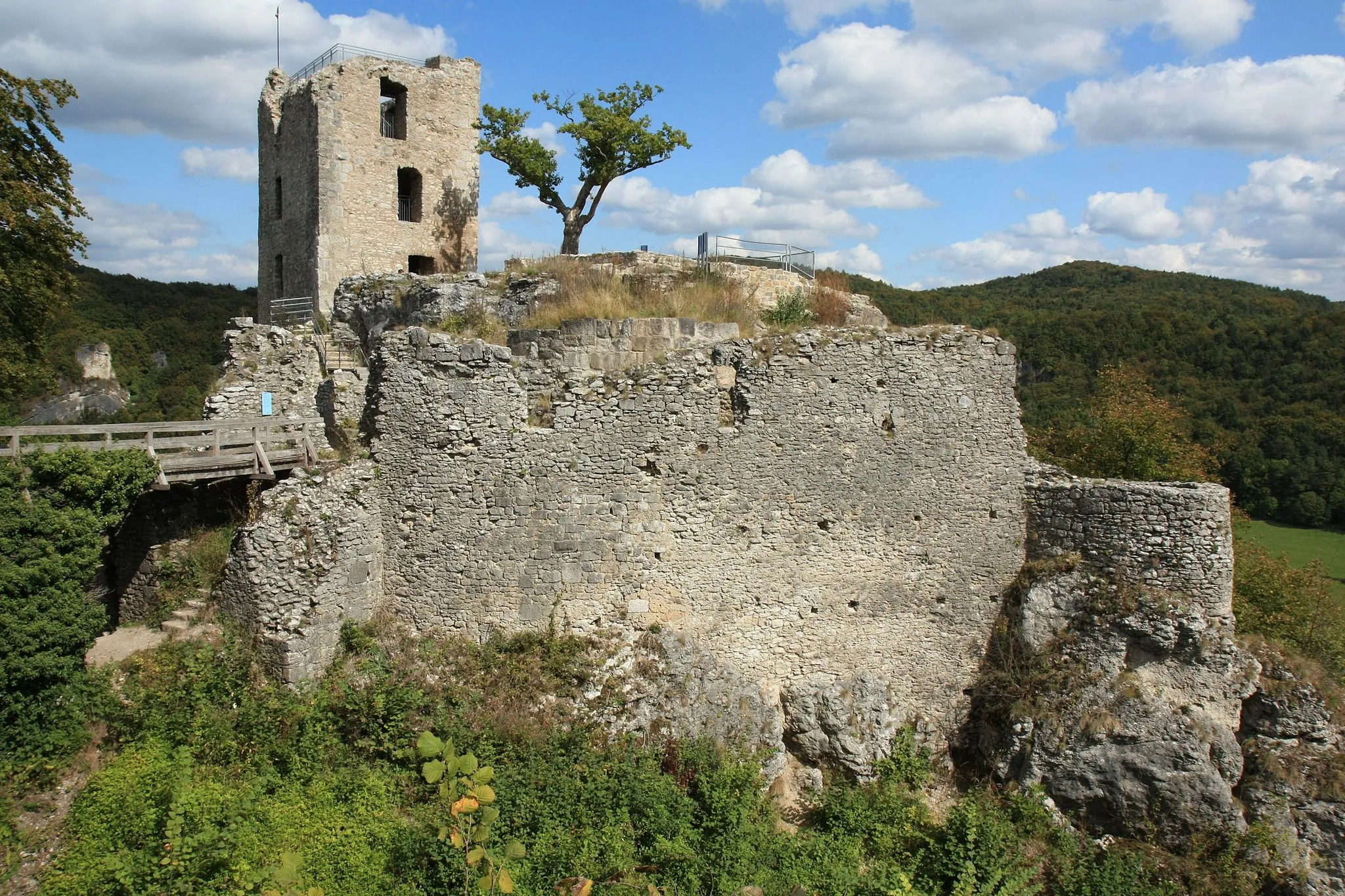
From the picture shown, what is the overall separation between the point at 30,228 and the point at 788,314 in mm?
13246

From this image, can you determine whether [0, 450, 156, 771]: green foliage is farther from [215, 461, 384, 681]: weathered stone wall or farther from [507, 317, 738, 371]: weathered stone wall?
[507, 317, 738, 371]: weathered stone wall

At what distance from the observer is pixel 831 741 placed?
11531 millimetres

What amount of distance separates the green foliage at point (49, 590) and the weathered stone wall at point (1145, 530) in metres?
12.2

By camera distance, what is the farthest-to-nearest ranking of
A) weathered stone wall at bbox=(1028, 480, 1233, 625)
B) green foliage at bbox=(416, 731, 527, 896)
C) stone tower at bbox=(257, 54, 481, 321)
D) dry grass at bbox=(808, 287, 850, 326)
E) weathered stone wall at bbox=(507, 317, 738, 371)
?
stone tower at bbox=(257, 54, 481, 321) → dry grass at bbox=(808, 287, 850, 326) → weathered stone wall at bbox=(1028, 480, 1233, 625) → weathered stone wall at bbox=(507, 317, 738, 371) → green foliage at bbox=(416, 731, 527, 896)

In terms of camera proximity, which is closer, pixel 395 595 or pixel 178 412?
pixel 395 595

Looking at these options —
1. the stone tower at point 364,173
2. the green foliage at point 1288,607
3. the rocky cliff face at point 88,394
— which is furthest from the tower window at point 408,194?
the rocky cliff face at point 88,394

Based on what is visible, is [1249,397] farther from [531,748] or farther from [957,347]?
[531,748]

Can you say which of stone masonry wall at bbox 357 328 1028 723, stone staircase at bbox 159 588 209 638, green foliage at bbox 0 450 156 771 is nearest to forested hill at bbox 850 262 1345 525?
stone masonry wall at bbox 357 328 1028 723

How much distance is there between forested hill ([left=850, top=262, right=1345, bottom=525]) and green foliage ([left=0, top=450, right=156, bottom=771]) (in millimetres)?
29748

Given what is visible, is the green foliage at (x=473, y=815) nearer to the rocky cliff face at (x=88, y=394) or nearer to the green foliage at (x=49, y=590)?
the green foliage at (x=49, y=590)

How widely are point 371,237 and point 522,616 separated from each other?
9980 mm

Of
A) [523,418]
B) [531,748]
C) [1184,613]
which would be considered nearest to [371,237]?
[523,418]

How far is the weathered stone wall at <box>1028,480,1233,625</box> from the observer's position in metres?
11.8

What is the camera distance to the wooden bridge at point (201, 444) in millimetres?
9242
